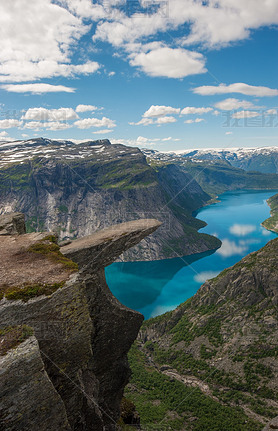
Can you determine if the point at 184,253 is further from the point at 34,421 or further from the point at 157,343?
the point at 34,421

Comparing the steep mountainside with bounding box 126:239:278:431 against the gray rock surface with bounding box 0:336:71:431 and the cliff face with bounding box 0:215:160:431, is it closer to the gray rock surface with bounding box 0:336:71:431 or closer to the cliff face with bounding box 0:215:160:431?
the cliff face with bounding box 0:215:160:431

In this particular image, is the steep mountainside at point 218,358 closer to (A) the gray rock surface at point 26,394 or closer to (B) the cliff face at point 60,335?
(B) the cliff face at point 60,335

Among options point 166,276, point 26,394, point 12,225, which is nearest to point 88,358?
point 26,394

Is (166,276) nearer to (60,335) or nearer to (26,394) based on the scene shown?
(60,335)

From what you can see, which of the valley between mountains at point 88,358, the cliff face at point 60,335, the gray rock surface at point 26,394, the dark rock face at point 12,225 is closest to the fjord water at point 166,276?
the valley between mountains at point 88,358

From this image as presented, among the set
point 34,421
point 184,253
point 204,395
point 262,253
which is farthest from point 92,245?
point 184,253
